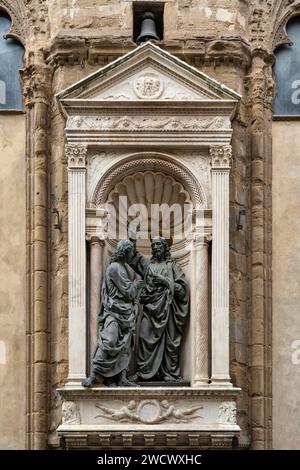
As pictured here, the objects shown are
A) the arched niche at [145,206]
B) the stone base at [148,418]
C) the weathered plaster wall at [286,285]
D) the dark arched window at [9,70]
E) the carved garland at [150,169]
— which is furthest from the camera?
the dark arched window at [9,70]

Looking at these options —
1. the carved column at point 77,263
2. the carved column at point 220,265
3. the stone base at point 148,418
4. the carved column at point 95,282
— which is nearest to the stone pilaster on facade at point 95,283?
the carved column at point 95,282

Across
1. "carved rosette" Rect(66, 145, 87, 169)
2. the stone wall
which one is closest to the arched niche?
"carved rosette" Rect(66, 145, 87, 169)

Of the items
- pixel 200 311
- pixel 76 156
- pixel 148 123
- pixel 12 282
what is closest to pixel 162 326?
pixel 200 311

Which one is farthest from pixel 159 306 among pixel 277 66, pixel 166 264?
pixel 277 66

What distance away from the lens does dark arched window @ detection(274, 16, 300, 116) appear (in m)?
21.7

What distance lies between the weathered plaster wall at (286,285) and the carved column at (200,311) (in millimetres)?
1011

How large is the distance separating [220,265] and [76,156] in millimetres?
1834

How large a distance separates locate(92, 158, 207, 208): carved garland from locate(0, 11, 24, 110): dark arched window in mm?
1511

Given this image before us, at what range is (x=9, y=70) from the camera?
71.5ft

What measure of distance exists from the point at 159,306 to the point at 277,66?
123 inches

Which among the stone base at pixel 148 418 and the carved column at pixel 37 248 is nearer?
the stone base at pixel 148 418

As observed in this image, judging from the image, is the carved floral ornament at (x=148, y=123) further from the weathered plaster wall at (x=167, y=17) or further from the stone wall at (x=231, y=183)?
the weathered plaster wall at (x=167, y=17)

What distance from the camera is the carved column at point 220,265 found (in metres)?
20.4

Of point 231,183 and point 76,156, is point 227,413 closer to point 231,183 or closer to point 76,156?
point 231,183
